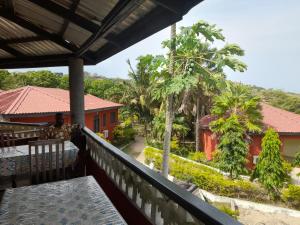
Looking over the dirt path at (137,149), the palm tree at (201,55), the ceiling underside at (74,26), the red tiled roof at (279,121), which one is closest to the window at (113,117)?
the dirt path at (137,149)

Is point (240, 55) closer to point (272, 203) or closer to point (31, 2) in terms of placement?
point (272, 203)

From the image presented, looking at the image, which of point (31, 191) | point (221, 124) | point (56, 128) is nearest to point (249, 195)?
point (221, 124)

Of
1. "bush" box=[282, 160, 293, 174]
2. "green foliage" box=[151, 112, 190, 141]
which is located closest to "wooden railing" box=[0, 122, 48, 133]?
"bush" box=[282, 160, 293, 174]

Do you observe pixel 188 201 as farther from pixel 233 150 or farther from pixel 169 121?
pixel 233 150

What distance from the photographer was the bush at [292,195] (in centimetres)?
1183

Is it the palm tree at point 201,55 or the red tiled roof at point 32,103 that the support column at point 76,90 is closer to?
the palm tree at point 201,55

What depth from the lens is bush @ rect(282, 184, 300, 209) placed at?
11.8 meters

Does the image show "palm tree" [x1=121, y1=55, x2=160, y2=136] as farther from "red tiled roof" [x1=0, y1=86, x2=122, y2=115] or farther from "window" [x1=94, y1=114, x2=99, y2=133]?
"red tiled roof" [x1=0, y1=86, x2=122, y2=115]

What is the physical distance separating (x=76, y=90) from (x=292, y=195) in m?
11.0

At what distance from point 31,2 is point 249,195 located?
40.9ft

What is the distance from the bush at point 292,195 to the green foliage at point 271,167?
371 mm

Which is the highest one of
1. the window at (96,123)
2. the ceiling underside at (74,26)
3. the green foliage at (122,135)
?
the ceiling underside at (74,26)

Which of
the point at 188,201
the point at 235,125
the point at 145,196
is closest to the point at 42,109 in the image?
the point at 235,125

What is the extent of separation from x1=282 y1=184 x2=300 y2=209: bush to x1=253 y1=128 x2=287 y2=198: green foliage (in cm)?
37
